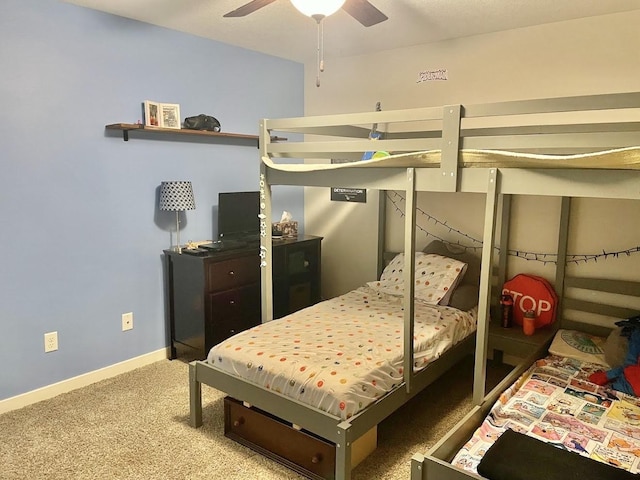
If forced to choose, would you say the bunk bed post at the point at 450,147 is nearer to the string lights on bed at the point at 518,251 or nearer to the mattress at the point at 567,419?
the mattress at the point at 567,419

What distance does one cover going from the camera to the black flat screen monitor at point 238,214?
12.0ft

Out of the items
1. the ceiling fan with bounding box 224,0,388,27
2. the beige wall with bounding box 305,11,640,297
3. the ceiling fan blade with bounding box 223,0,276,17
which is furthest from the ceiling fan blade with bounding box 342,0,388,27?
the beige wall with bounding box 305,11,640,297

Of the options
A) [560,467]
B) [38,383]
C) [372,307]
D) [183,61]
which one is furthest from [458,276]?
[38,383]

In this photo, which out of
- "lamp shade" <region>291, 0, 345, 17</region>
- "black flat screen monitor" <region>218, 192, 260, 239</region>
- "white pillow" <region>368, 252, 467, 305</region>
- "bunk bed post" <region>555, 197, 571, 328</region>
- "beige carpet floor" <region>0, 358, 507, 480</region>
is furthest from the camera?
"black flat screen monitor" <region>218, 192, 260, 239</region>

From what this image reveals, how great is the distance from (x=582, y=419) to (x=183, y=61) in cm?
327

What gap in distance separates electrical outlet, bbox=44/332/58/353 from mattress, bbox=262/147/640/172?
180cm

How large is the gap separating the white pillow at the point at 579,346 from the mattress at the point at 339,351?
1.70ft

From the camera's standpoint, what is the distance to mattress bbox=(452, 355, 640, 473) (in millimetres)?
1866

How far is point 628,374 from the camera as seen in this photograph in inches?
95.2

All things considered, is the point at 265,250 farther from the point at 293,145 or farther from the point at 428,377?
the point at 428,377

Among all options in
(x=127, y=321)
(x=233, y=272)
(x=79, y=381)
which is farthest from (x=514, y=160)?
(x=79, y=381)

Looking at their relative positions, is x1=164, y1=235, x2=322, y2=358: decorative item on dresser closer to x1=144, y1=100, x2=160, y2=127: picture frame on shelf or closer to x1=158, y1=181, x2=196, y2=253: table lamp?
x1=158, y1=181, x2=196, y2=253: table lamp

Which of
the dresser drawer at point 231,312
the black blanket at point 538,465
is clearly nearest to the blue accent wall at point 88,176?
the dresser drawer at point 231,312

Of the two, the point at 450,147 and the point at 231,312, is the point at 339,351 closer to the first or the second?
the point at 450,147
